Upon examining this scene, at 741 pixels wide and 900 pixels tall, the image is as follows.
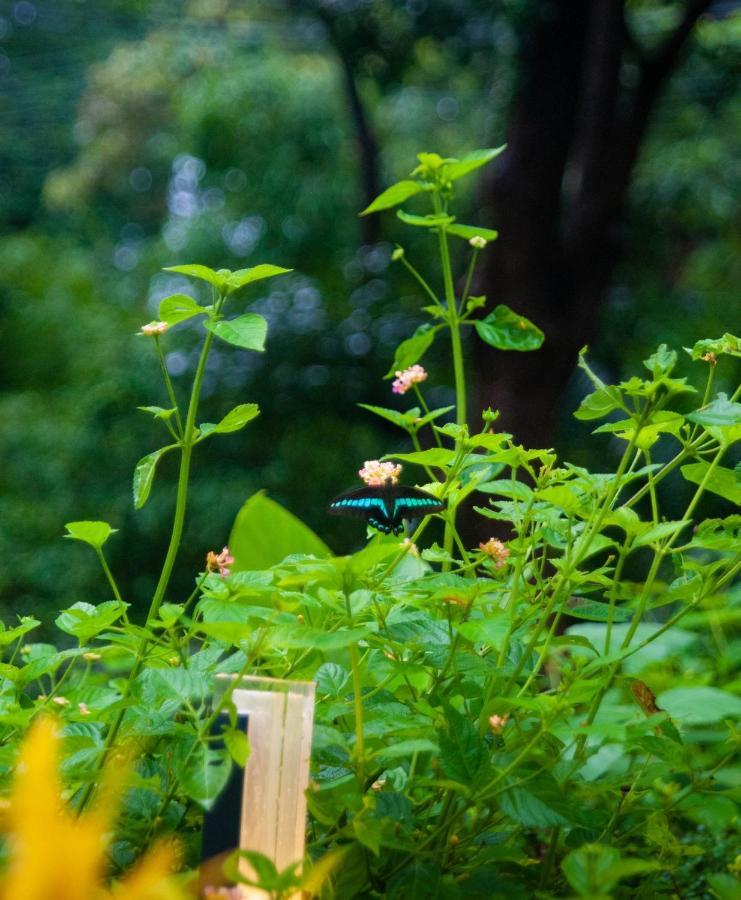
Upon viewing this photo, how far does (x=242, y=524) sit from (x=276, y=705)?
0.66 meters

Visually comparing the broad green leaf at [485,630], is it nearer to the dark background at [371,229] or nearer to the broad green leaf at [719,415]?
the broad green leaf at [719,415]

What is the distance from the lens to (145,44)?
7.47 meters

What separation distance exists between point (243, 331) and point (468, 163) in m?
0.23

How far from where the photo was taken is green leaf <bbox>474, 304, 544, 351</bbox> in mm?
732

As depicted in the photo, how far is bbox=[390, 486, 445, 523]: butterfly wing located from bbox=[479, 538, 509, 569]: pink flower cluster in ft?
0.20

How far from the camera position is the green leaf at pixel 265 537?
1.12 metres

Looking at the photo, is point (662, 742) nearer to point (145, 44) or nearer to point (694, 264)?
point (694, 264)

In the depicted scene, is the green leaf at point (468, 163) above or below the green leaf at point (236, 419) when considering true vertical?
above

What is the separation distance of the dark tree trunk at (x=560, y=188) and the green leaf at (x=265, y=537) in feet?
5.31

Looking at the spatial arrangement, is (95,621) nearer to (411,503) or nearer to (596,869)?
(411,503)

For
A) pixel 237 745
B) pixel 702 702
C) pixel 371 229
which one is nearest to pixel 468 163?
pixel 237 745

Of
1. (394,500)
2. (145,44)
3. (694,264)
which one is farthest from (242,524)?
(145,44)

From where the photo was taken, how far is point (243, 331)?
22.9 inches

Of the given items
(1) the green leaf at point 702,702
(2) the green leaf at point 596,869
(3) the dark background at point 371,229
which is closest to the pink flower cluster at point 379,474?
(2) the green leaf at point 596,869
